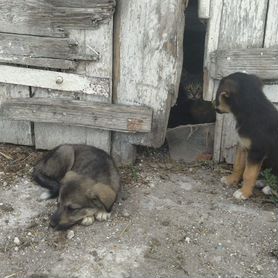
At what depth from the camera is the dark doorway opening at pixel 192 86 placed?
6.62m

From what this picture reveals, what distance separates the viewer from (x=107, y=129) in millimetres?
5750

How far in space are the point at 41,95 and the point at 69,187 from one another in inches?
55.1

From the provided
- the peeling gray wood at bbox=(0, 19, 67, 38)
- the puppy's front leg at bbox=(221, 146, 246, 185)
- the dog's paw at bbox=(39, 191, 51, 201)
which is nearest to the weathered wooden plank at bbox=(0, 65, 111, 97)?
the peeling gray wood at bbox=(0, 19, 67, 38)

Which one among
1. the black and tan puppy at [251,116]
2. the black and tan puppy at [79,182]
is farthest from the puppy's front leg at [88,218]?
the black and tan puppy at [251,116]

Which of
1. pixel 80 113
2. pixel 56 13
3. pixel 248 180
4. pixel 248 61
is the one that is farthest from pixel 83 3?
pixel 248 180

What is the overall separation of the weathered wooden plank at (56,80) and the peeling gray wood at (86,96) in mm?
49

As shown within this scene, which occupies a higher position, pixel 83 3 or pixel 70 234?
pixel 83 3

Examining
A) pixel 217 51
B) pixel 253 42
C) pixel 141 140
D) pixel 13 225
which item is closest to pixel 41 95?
pixel 141 140

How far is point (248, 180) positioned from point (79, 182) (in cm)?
171

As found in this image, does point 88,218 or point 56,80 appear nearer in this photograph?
point 88,218

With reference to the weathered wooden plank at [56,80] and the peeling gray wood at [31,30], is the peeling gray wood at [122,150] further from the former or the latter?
the peeling gray wood at [31,30]

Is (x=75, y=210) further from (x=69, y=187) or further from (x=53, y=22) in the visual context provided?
(x=53, y=22)

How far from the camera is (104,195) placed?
493 cm

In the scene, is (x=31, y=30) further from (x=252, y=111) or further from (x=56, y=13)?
(x=252, y=111)
